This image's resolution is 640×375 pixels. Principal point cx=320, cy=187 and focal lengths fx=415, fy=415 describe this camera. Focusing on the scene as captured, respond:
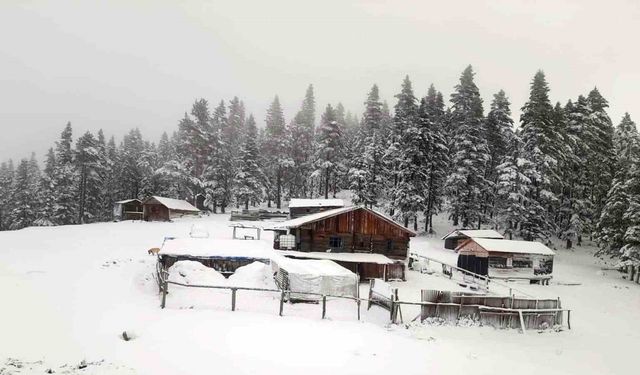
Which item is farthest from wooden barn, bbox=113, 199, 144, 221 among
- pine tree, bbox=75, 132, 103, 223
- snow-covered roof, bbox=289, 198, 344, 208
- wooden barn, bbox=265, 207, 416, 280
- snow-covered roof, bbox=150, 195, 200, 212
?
wooden barn, bbox=265, 207, 416, 280

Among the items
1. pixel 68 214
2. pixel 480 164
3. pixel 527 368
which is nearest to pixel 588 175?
pixel 480 164

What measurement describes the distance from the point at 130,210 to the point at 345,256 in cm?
4228

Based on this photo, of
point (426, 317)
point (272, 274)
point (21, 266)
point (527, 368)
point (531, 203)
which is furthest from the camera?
point (531, 203)

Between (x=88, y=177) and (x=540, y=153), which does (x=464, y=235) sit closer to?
(x=540, y=153)

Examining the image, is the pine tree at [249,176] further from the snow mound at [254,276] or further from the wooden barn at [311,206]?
the snow mound at [254,276]

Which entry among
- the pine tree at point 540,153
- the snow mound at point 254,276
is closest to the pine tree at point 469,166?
the pine tree at point 540,153

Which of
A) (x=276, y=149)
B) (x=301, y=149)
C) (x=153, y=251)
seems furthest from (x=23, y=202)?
(x=153, y=251)

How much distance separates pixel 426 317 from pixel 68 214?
6484cm

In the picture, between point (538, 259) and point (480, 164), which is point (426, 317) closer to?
point (538, 259)

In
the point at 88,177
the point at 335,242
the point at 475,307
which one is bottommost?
the point at 475,307

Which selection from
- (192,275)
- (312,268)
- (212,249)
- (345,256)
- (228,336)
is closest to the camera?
(228,336)

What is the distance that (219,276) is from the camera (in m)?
25.2

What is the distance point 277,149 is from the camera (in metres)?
73.2

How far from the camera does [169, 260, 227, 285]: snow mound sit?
76.7ft
